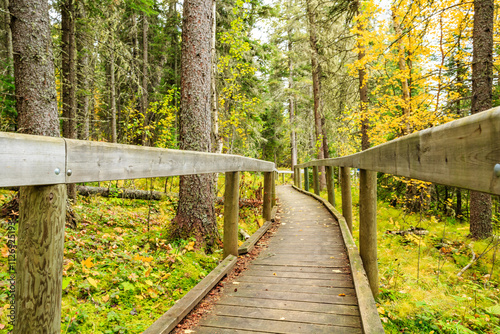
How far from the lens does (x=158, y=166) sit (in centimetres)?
205

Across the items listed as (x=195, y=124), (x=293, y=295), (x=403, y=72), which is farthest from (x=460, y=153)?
(x=403, y=72)

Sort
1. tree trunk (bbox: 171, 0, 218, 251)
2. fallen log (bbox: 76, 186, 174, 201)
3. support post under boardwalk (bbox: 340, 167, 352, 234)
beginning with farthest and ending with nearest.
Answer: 1. fallen log (bbox: 76, 186, 174, 201)
2. support post under boardwalk (bbox: 340, 167, 352, 234)
3. tree trunk (bbox: 171, 0, 218, 251)

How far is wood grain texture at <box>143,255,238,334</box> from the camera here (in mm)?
2178

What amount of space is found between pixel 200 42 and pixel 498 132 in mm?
4750

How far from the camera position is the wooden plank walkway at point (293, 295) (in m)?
2.35

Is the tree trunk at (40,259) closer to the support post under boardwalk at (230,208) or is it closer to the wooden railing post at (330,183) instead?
the support post under boardwalk at (230,208)

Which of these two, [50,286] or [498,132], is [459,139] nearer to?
[498,132]

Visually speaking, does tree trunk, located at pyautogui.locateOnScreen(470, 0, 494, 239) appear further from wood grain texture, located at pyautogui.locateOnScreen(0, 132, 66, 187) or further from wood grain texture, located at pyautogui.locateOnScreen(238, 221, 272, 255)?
wood grain texture, located at pyautogui.locateOnScreen(0, 132, 66, 187)

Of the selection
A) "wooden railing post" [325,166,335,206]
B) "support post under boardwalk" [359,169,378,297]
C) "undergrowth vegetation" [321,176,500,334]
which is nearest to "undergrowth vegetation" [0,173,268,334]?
"support post under boardwalk" [359,169,378,297]

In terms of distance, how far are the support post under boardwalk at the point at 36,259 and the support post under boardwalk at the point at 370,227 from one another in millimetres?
3079

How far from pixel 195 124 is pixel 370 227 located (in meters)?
3.17

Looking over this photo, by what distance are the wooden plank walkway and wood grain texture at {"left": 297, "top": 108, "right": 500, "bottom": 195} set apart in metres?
1.61

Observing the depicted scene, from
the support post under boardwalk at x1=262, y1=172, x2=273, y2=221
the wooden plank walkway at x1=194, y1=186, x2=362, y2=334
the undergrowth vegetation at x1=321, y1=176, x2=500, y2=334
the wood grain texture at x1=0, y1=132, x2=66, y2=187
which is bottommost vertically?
the undergrowth vegetation at x1=321, y1=176, x2=500, y2=334

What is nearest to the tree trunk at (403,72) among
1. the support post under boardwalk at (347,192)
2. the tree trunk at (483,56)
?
the tree trunk at (483,56)
